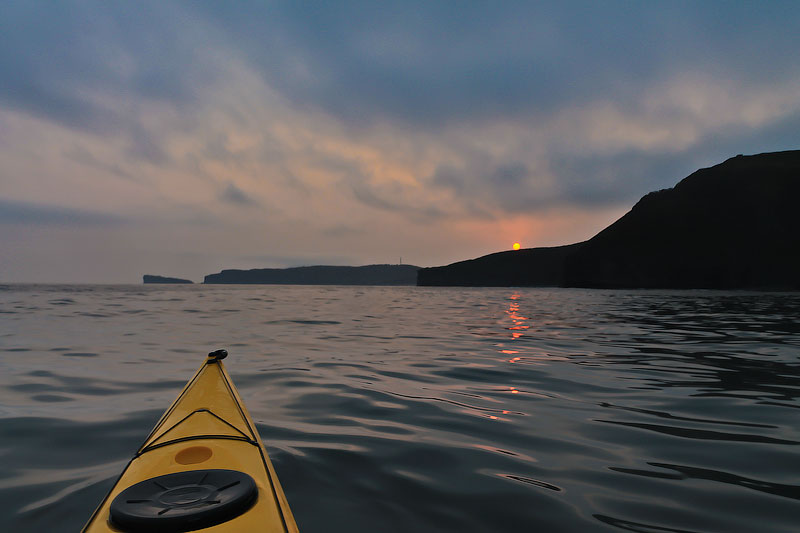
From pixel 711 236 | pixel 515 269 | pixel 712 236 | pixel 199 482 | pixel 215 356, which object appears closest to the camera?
pixel 199 482

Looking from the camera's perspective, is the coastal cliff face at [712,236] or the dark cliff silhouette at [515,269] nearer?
the coastal cliff face at [712,236]

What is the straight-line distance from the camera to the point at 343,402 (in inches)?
243

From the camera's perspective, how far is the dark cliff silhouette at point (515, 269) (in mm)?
170000

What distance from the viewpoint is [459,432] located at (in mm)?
4863

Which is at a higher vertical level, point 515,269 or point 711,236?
point 711,236

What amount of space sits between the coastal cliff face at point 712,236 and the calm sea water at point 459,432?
10234 cm

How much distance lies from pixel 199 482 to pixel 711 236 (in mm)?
122015

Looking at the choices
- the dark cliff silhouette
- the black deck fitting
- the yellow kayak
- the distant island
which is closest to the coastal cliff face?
the distant island

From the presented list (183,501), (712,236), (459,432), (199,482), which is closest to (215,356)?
(199,482)

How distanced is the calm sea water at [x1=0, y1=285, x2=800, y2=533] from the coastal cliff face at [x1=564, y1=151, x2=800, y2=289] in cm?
10234

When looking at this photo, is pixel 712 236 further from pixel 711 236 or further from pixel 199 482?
pixel 199 482

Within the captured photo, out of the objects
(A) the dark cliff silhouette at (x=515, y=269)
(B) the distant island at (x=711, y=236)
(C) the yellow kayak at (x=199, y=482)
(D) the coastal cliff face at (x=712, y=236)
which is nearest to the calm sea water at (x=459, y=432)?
(C) the yellow kayak at (x=199, y=482)

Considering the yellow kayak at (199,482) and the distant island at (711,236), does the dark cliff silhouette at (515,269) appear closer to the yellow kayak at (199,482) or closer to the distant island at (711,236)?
the distant island at (711,236)

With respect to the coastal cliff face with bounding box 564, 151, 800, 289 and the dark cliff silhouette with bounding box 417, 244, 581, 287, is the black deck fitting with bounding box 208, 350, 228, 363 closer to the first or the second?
the coastal cliff face with bounding box 564, 151, 800, 289
